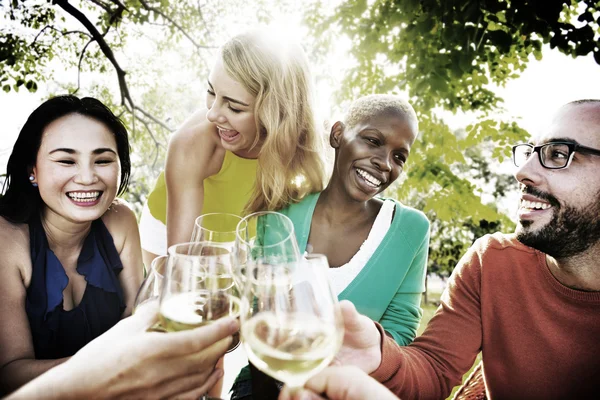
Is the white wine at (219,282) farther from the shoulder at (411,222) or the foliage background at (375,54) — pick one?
the foliage background at (375,54)

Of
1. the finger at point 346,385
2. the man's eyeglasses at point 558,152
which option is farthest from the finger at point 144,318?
the man's eyeglasses at point 558,152

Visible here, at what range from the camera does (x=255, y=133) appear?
324 centimetres

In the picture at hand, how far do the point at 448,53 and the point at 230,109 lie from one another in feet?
7.42

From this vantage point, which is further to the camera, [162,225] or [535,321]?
[162,225]

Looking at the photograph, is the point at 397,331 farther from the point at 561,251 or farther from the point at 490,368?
the point at 561,251

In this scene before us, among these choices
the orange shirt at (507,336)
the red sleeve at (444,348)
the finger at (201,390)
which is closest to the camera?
the finger at (201,390)

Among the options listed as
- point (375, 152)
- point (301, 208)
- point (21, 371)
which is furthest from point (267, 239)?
point (21, 371)

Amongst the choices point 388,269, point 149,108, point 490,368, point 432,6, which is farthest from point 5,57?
point 490,368

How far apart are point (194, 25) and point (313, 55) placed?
3.56 metres

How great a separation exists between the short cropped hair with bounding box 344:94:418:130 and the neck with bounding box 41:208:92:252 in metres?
1.94

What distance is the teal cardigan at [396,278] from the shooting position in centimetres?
253

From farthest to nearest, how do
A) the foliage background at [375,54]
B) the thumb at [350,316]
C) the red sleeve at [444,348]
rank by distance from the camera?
the foliage background at [375,54], the red sleeve at [444,348], the thumb at [350,316]

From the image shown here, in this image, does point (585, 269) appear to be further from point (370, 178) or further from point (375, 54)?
point (375, 54)

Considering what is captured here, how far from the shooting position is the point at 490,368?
228 cm
